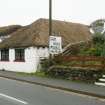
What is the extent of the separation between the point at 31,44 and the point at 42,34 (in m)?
2.34

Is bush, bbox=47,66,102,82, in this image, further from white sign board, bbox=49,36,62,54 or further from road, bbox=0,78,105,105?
road, bbox=0,78,105,105

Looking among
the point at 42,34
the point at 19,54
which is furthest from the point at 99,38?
the point at 19,54

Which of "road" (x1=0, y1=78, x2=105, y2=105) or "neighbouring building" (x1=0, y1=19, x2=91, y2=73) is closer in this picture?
"road" (x1=0, y1=78, x2=105, y2=105)

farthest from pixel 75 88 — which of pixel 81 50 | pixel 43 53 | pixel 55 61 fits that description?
pixel 43 53

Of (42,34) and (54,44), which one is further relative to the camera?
(42,34)

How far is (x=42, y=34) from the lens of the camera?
Result: 3247 centimetres

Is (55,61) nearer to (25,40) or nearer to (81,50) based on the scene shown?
(81,50)

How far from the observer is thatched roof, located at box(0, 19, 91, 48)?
3145cm

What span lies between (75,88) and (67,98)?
2.79 metres

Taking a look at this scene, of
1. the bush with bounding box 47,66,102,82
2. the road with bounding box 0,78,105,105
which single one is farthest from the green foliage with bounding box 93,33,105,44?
the road with bounding box 0,78,105,105

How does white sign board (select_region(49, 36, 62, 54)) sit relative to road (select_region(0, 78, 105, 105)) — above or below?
above

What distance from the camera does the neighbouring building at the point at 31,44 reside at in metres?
30.7

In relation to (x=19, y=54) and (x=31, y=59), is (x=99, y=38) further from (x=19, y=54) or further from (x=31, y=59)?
(x=19, y=54)

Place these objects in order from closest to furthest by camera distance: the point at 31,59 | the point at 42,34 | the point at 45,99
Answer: the point at 45,99, the point at 31,59, the point at 42,34
